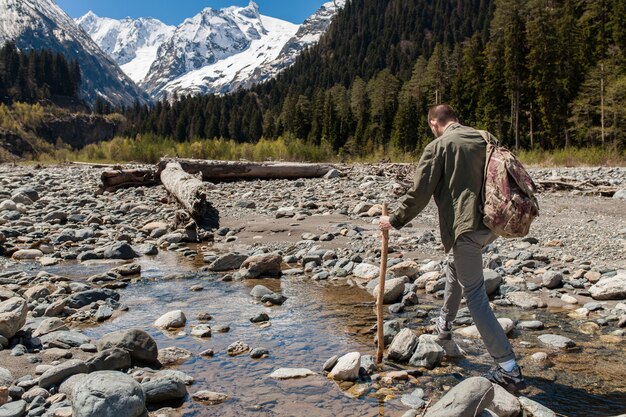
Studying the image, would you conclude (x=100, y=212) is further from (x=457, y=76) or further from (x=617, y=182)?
(x=457, y=76)

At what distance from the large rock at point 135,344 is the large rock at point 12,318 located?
0.97 m

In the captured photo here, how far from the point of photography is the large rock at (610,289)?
5.84 m

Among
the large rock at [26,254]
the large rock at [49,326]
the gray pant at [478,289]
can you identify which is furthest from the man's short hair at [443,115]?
the large rock at [26,254]

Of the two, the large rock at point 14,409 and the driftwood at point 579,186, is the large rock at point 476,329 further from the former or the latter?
the driftwood at point 579,186

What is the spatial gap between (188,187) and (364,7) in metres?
139

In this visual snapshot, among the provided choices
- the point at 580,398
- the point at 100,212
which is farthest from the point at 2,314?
the point at 100,212

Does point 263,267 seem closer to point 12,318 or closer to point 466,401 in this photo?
point 12,318

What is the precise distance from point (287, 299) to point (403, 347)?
94.8 inches

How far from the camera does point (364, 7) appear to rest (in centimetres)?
13888

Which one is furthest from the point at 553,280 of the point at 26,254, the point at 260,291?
the point at 26,254

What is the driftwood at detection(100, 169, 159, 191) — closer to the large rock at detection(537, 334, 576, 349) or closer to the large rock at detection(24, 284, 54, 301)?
the large rock at detection(24, 284, 54, 301)

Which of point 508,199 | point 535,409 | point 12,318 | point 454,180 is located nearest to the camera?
point 535,409

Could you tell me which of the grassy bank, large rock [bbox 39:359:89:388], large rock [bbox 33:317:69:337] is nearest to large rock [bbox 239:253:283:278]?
large rock [bbox 33:317:69:337]

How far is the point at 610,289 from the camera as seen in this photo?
5.89 meters
